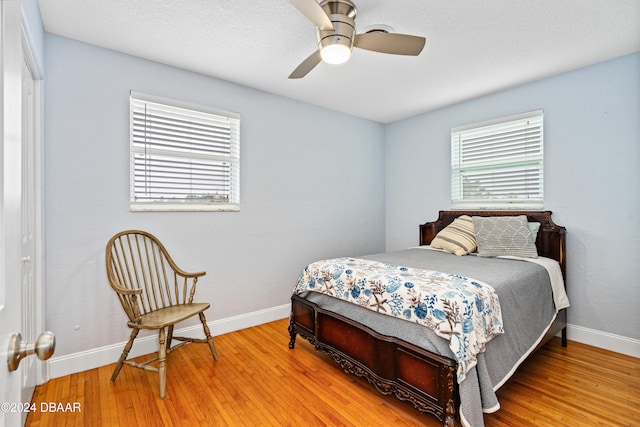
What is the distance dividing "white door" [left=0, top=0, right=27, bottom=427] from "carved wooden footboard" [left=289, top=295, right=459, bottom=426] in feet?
5.47

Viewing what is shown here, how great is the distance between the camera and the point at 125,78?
2584 mm

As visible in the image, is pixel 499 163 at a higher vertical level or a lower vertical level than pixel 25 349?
higher

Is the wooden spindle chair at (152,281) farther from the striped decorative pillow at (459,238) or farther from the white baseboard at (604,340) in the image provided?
the white baseboard at (604,340)

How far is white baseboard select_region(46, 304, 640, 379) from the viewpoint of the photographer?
2342 mm

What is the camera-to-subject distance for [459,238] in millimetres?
3234

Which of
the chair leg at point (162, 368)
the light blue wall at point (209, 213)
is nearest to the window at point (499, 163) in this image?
the light blue wall at point (209, 213)

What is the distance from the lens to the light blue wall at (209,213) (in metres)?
2.35

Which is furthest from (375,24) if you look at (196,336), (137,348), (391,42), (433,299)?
(137,348)

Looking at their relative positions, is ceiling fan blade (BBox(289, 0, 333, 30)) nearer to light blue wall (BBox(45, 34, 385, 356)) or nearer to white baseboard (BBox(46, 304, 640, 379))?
light blue wall (BBox(45, 34, 385, 356))

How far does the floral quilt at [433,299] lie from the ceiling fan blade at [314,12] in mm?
1562

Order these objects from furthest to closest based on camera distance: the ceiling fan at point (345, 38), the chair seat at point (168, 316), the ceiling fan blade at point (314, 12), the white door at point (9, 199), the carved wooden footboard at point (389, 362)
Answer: the chair seat at point (168, 316) < the ceiling fan at point (345, 38) < the carved wooden footboard at point (389, 362) < the ceiling fan blade at point (314, 12) < the white door at point (9, 199)

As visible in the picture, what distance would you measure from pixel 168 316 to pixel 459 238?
2.77 metres

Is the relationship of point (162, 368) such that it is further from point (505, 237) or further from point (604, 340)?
point (604, 340)

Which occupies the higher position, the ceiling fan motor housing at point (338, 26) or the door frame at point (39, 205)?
the ceiling fan motor housing at point (338, 26)
